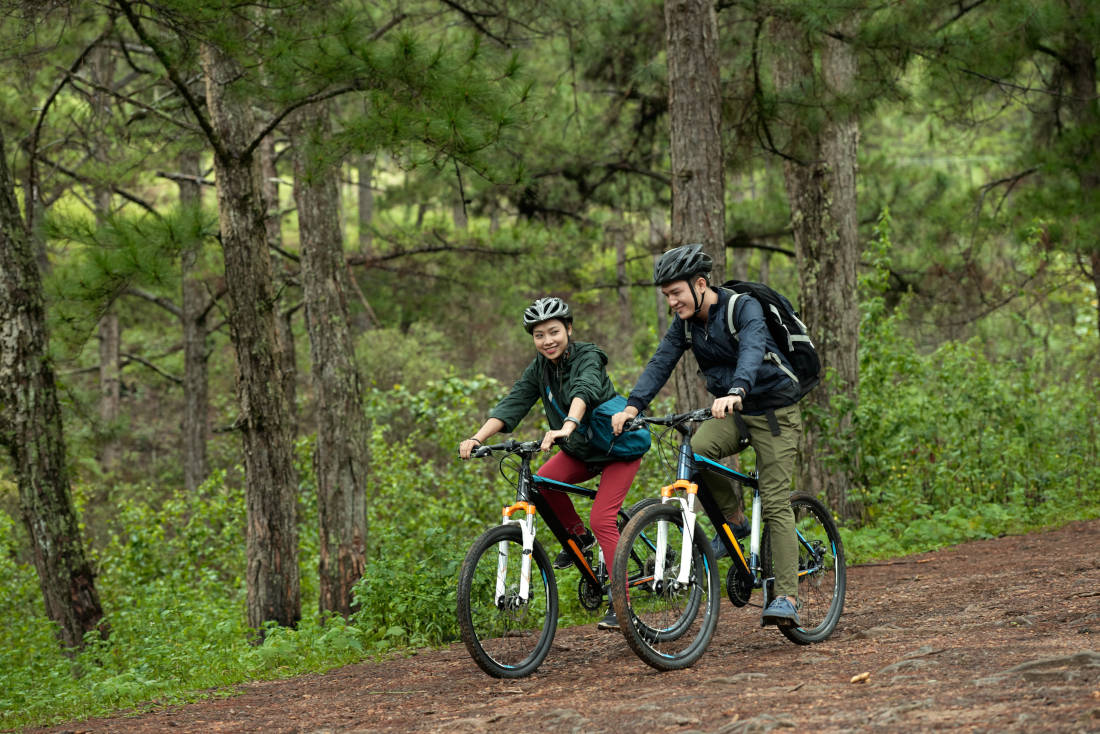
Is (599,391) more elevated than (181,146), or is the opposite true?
(181,146)

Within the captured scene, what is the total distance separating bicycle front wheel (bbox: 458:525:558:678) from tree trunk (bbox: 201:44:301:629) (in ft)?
14.5

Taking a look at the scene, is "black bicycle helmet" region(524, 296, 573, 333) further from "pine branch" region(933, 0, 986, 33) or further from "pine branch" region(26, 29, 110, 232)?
"pine branch" region(933, 0, 986, 33)

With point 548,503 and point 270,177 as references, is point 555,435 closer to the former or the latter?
point 548,503

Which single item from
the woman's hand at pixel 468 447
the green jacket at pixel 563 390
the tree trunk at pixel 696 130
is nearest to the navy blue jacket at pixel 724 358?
the green jacket at pixel 563 390

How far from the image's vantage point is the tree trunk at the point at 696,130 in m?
8.94

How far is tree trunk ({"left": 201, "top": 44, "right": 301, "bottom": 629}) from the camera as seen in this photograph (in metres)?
9.47

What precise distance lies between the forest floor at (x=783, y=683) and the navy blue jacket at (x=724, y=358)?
4.33 feet

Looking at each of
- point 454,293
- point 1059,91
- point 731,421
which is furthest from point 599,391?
point 454,293

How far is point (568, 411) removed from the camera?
5.77 metres

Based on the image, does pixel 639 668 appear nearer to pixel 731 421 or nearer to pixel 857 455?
pixel 731 421

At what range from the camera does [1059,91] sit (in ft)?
44.4

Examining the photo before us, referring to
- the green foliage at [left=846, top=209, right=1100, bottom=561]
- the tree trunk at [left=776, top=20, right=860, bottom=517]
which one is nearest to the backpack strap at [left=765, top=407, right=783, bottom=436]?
the green foliage at [left=846, top=209, right=1100, bottom=561]

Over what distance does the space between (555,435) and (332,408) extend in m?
6.80

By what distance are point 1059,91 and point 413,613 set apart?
10644mm
